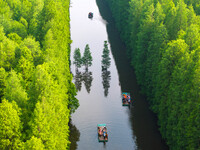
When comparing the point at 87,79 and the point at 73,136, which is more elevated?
the point at 87,79

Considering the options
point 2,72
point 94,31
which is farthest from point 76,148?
point 94,31

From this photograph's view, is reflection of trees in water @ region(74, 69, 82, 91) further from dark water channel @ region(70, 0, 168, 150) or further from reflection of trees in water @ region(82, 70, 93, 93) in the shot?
reflection of trees in water @ region(82, 70, 93, 93)

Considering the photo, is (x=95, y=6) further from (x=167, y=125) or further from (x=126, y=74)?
(x=167, y=125)

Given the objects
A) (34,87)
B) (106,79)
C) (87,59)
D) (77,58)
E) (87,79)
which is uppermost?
(77,58)

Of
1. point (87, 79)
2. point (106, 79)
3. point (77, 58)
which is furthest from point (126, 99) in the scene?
point (77, 58)

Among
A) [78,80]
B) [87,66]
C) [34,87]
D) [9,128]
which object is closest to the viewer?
[9,128]

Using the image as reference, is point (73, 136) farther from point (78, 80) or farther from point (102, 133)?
point (78, 80)

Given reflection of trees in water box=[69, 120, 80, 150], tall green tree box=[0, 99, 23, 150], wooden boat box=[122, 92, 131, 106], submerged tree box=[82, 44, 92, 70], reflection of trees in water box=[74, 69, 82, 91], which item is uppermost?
submerged tree box=[82, 44, 92, 70]

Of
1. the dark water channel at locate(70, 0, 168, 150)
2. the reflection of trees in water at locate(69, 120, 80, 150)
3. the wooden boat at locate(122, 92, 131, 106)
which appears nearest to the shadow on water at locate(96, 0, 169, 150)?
the dark water channel at locate(70, 0, 168, 150)
